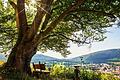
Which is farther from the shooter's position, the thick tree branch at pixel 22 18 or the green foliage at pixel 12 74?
the thick tree branch at pixel 22 18

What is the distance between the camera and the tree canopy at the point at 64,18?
21.1 metres

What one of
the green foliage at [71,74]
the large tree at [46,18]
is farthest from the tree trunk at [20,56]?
the green foliage at [71,74]

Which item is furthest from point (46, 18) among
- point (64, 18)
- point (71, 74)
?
point (71, 74)

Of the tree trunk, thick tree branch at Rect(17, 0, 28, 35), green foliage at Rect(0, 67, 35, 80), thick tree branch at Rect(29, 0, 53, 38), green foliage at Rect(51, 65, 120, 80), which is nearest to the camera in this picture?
green foliage at Rect(0, 67, 35, 80)

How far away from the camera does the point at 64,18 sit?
23.9 m

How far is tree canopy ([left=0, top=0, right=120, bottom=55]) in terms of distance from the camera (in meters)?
21.1

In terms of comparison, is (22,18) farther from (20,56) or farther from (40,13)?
(20,56)

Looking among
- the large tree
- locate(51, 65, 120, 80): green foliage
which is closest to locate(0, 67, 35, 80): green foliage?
the large tree

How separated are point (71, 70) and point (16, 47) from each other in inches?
319

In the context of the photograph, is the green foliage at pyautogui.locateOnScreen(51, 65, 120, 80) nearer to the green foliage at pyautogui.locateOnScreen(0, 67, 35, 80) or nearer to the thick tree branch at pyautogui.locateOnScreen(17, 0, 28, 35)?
the thick tree branch at pyautogui.locateOnScreen(17, 0, 28, 35)

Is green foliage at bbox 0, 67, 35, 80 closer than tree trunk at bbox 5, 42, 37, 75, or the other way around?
green foliage at bbox 0, 67, 35, 80

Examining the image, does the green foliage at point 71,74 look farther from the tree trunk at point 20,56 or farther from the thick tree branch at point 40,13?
the thick tree branch at point 40,13

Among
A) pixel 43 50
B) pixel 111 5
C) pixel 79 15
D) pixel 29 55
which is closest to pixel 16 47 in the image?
pixel 29 55

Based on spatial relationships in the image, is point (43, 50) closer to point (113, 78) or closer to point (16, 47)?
point (113, 78)
